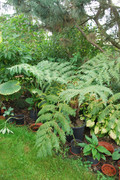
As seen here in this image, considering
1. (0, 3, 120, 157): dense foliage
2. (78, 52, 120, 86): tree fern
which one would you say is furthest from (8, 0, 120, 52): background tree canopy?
(78, 52, 120, 86): tree fern

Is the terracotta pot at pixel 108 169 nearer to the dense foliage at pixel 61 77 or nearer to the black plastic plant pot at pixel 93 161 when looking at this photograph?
the black plastic plant pot at pixel 93 161

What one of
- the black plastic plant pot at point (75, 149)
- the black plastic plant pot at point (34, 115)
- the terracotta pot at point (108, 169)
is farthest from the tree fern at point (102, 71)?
the black plastic plant pot at point (34, 115)

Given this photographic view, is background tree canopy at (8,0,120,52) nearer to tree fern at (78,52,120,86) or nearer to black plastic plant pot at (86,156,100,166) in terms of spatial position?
tree fern at (78,52,120,86)

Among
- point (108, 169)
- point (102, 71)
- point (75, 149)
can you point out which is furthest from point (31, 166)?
point (102, 71)

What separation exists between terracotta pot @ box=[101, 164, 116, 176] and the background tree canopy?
2.39m

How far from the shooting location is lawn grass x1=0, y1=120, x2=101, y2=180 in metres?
1.64

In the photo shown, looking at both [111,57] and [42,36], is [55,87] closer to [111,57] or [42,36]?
[111,57]

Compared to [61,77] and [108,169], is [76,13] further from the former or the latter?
[108,169]

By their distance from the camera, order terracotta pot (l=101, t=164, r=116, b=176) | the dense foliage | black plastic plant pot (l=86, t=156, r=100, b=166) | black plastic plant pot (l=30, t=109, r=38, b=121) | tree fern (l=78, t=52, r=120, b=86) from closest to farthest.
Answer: the dense foliage, terracotta pot (l=101, t=164, r=116, b=176), black plastic plant pot (l=86, t=156, r=100, b=166), tree fern (l=78, t=52, r=120, b=86), black plastic plant pot (l=30, t=109, r=38, b=121)

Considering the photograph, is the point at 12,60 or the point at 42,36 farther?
the point at 42,36

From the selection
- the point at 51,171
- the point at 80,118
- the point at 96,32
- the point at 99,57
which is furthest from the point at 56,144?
the point at 96,32

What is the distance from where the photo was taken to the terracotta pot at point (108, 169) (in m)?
1.72

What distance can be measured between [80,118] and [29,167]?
1089 mm

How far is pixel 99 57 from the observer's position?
255 cm
